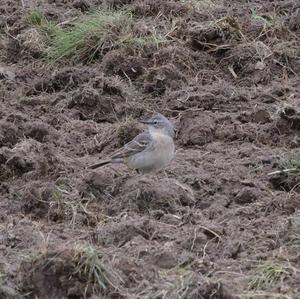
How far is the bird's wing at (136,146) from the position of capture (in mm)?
8203

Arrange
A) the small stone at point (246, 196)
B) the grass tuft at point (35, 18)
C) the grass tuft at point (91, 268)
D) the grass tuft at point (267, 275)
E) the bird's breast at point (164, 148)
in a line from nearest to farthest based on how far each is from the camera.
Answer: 1. the grass tuft at point (91, 268)
2. the grass tuft at point (267, 275)
3. the small stone at point (246, 196)
4. the bird's breast at point (164, 148)
5. the grass tuft at point (35, 18)

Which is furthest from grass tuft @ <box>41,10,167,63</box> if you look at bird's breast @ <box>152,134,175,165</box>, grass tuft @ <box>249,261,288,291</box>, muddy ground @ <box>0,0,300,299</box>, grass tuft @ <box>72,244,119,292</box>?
A: grass tuft @ <box>72,244,119,292</box>

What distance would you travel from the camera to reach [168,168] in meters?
8.17

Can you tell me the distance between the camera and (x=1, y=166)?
26.5ft

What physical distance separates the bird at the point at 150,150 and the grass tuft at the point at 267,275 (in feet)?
7.16

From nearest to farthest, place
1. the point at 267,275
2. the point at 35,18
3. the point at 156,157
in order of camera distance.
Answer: the point at 267,275 < the point at 156,157 < the point at 35,18

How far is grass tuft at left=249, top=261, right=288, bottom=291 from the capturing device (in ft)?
19.2

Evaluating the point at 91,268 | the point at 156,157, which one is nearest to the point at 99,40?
the point at 156,157

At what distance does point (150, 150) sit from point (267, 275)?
8.06 feet

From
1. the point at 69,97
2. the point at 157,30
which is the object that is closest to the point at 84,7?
the point at 157,30

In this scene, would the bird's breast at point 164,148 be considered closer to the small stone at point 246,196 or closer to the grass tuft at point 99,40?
the small stone at point 246,196

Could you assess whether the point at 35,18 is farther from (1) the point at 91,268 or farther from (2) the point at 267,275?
(2) the point at 267,275

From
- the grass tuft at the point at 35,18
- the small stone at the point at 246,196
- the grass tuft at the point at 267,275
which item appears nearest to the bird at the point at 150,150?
the small stone at the point at 246,196

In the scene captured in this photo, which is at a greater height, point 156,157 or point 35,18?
point 156,157
